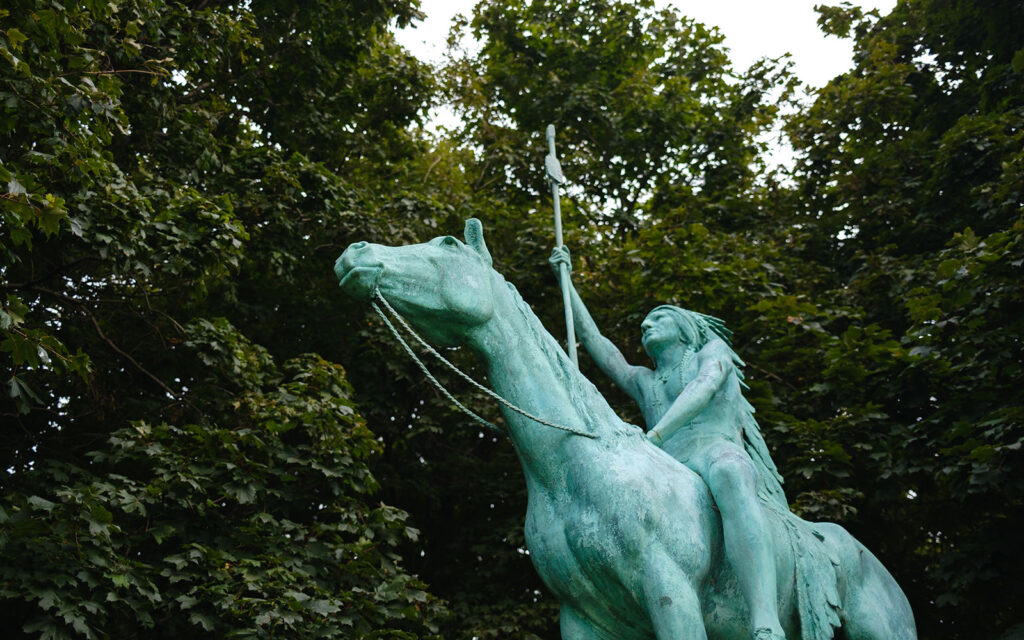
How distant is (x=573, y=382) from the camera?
416cm

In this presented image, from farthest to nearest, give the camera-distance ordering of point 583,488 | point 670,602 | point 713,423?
1. point 713,423
2. point 583,488
3. point 670,602

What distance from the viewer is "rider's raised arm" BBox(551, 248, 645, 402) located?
521 cm

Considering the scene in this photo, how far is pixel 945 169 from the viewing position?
39.2 ft

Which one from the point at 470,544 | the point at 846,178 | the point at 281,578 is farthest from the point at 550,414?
the point at 846,178

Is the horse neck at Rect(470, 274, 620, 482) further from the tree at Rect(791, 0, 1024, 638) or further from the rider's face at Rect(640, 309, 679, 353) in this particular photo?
the tree at Rect(791, 0, 1024, 638)

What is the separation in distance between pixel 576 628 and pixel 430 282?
1.45 m

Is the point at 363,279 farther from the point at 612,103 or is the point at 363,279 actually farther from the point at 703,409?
the point at 612,103

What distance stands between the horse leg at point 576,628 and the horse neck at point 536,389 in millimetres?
529

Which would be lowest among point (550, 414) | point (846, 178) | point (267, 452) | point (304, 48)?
point (550, 414)

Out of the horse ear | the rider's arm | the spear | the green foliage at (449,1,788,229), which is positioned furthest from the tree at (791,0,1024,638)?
the horse ear

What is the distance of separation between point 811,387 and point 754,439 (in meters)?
5.76

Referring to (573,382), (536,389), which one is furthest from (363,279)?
(573,382)

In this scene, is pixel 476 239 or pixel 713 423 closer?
pixel 476 239

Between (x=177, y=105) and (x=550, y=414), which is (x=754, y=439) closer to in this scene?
(x=550, y=414)
